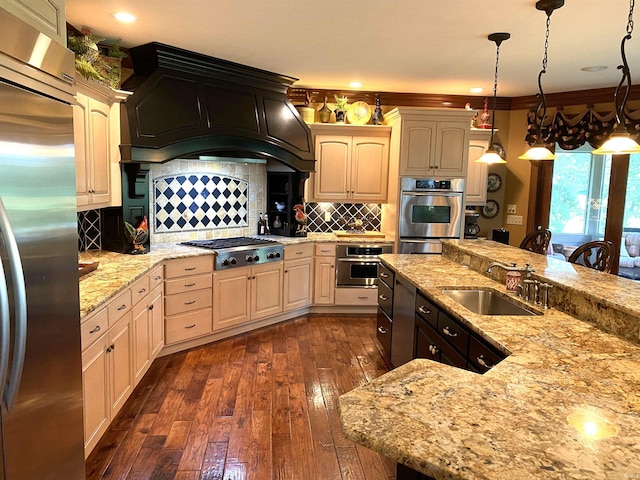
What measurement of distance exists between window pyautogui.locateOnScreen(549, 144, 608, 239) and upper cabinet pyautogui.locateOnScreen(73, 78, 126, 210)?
496 centimetres

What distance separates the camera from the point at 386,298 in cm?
388

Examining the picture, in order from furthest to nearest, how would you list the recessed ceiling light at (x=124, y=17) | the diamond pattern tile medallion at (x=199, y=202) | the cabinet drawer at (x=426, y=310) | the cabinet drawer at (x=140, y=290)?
the diamond pattern tile medallion at (x=199, y=202) → the recessed ceiling light at (x=124, y=17) → the cabinet drawer at (x=140, y=290) → the cabinet drawer at (x=426, y=310)

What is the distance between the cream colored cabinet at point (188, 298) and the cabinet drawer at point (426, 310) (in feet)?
6.42

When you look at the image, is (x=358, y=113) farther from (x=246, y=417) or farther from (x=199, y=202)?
(x=246, y=417)

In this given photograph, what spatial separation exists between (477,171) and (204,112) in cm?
329

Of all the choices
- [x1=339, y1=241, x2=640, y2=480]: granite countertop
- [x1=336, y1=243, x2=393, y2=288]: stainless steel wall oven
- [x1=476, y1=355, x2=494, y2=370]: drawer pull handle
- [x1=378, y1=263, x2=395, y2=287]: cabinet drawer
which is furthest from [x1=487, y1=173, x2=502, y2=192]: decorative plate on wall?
[x1=476, y1=355, x2=494, y2=370]: drawer pull handle

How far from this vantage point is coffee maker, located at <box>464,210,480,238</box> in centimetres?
567

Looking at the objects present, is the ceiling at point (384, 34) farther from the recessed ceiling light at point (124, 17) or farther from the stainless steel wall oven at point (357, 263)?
the stainless steel wall oven at point (357, 263)

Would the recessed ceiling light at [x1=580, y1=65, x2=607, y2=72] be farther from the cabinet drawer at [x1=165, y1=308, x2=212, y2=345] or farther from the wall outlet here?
the cabinet drawer at [x1=165, y1=308, x2=212, y2=345]

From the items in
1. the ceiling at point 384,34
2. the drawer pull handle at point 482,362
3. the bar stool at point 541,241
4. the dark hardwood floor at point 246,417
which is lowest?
the dark hardwood floor at point 246,417

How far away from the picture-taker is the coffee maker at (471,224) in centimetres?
567

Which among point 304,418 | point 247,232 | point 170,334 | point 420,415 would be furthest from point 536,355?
point 247,232

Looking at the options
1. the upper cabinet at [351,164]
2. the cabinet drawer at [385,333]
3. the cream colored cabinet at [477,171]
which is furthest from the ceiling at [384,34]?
the cabinet drawer at [385,333]

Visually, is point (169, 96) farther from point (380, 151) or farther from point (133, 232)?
point (380, 151)
